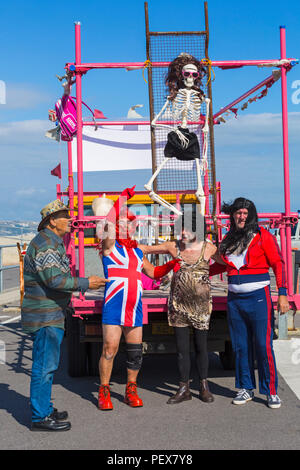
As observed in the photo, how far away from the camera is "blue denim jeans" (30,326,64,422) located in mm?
5137

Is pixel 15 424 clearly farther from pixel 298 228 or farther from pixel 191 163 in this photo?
pixel 298 228

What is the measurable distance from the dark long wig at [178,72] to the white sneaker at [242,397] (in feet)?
11.2

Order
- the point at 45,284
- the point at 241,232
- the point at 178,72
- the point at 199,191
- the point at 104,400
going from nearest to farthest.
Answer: the point at 45,284, the point at 104,400, the point at 241,232, the point at 178,72, the point at 199,191

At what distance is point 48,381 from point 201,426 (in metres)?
1.29


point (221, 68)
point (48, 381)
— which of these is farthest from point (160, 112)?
point (48, 381)

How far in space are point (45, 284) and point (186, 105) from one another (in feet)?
10.7

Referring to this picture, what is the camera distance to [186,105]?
7.47 metres

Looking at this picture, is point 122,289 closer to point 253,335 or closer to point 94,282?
point 94,282

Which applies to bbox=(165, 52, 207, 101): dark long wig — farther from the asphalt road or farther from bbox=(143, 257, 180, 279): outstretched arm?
the asphalt road

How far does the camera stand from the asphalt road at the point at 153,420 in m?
4.76

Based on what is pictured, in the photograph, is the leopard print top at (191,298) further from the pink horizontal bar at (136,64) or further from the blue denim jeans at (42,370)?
the pink horizontal bar at (136,64)

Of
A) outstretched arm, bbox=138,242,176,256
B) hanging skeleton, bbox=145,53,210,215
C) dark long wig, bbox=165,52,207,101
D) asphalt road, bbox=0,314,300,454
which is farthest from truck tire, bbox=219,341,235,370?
dark long wig, bbox=165,52,207,101

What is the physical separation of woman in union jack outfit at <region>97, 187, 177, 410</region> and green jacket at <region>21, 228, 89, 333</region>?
0.58m

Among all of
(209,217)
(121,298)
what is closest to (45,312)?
(121,298)
